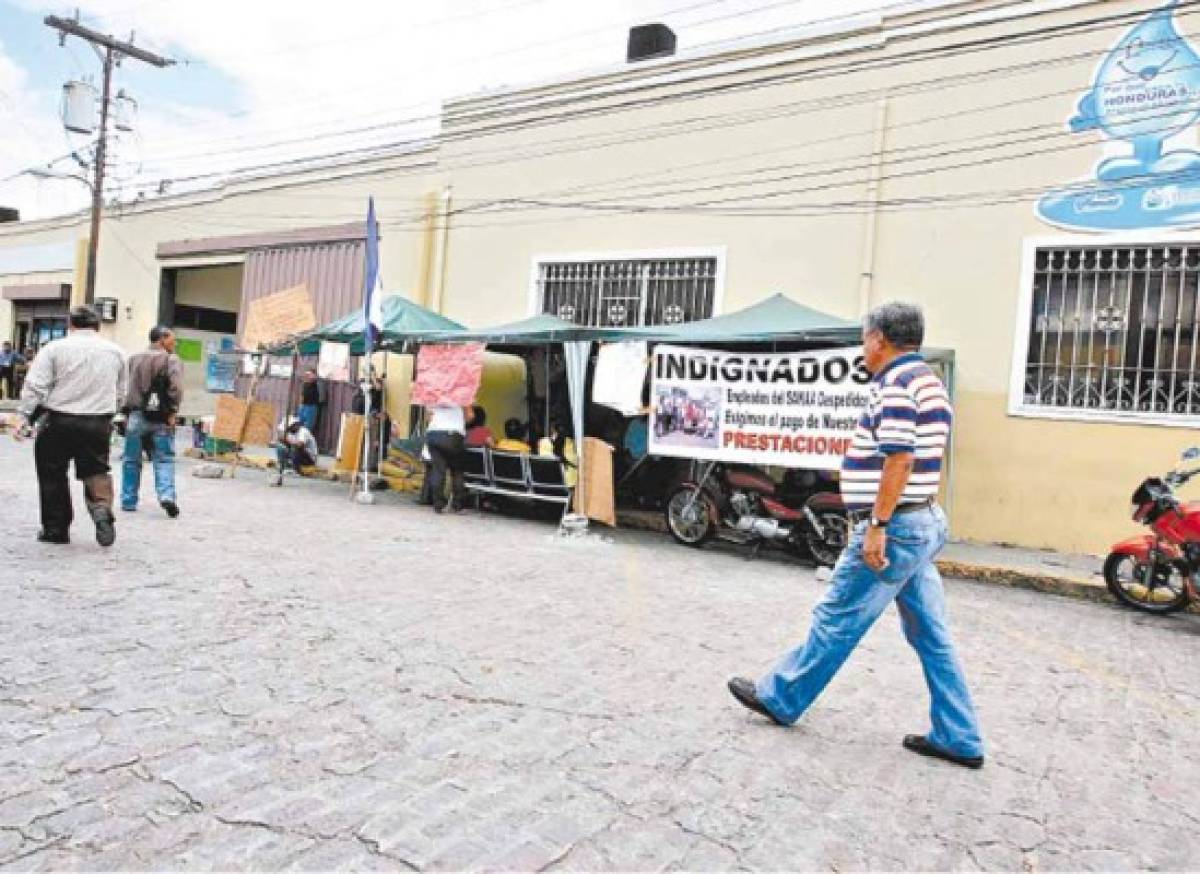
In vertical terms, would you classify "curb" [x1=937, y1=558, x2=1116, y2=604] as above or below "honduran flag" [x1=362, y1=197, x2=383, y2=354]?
below

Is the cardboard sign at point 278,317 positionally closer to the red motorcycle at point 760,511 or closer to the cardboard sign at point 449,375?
the cardboard sign at point 449,375

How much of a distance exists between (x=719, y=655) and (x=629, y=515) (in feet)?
20.0

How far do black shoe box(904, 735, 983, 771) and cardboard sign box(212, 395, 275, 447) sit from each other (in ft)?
36.7

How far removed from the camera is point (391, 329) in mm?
11867

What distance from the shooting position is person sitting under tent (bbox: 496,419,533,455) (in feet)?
35.8

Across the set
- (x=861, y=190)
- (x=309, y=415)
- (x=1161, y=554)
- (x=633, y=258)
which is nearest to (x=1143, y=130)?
(x=861, y=190)

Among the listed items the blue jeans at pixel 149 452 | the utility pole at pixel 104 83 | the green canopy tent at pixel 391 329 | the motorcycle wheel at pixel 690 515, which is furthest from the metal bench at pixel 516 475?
the utility pole at pixel 104 83

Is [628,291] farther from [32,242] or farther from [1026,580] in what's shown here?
[32,242]

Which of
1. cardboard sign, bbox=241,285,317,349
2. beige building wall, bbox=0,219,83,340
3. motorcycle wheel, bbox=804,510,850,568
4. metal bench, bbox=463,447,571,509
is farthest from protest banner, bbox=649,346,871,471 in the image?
beige building wall, bbox=0,219,83,340

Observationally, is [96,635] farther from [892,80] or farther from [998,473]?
[892,80]

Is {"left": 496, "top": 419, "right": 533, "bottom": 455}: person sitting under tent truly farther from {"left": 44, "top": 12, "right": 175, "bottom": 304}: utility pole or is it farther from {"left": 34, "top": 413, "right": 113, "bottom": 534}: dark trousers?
{"left": 44, "top": 12, "right": 175, "bottom": 304}: utility pole

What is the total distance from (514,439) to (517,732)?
8461 mm

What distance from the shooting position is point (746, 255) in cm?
1158

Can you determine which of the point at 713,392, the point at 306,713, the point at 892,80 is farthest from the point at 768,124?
the point at 306,713
